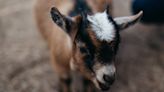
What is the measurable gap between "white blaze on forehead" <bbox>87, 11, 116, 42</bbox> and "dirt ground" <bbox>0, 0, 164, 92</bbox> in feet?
2.97

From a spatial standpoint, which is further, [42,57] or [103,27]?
[42,57]

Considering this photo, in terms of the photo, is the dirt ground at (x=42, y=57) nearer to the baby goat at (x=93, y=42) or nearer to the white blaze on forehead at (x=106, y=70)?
the baby goat at (x=93, y=42)

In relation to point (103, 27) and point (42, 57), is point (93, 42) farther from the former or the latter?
point (42, 57)

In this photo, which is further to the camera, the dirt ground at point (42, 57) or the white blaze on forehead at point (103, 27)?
the dirt ground at point (42, 57)

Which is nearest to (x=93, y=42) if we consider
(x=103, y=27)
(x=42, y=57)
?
(x=103, y=27)

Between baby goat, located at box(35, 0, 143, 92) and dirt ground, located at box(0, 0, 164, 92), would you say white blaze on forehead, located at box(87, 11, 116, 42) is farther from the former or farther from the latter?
dirt ground, located at box(0, 0, 164, 92)

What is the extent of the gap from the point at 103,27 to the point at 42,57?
1191mm

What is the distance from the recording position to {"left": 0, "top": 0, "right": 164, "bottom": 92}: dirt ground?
121 inches

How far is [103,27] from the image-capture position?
7.34ft

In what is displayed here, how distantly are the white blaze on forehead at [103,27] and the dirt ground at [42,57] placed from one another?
91 centimetres

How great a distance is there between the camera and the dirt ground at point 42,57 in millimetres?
3072

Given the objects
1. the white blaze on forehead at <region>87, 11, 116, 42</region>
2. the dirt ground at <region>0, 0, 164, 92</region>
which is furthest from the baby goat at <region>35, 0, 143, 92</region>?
the dirt ground at <region>0, 0, 164, 92</region>

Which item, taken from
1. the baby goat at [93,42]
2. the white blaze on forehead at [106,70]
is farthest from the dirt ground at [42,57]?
the white blaze on forehead at [106,70]

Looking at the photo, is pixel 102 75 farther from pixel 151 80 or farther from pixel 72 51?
pixel 151 80
